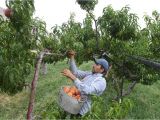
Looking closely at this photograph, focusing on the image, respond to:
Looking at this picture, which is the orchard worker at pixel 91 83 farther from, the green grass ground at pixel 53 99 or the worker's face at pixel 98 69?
the green grass ground at pixel 53 99

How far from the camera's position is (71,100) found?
5566 mm

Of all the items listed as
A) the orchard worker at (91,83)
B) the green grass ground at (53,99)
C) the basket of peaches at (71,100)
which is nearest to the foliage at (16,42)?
the basket of peaches at (71,100)

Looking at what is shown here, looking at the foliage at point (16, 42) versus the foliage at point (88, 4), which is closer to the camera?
the foliage at point (16, 42)

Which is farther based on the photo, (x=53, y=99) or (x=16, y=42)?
(x=53, y=99)

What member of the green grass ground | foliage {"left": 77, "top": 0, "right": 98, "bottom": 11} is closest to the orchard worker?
foliage {"left": 77, "top": 0, "right": 98, "bottom": 11}

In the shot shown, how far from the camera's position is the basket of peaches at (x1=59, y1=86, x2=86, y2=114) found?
5.58m

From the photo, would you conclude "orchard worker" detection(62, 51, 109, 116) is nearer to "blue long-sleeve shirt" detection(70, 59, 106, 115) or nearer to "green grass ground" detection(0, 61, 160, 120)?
"blue long-sleeve shirt" detection(70, 59, 106, 115)

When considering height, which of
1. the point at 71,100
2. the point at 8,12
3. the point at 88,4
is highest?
the point at 88,4

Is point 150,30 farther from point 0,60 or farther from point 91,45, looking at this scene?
point 0,60

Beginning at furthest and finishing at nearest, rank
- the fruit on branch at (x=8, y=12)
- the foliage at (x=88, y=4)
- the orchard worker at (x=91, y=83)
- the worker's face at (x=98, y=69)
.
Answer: the foliage at (x=88, y=4), the worker's face at (x=98, y=69), the fruit on branch at (x=8, y=12), the orchard worker at (x=91, y=83)

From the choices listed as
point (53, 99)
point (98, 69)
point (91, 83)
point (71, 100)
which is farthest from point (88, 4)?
point (71, 100)

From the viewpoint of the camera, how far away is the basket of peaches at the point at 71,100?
5.58 m

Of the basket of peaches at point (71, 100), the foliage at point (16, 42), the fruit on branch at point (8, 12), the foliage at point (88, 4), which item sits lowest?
the basket of peaches at point (71, 100)

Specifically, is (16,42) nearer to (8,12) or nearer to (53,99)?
(8,12)
